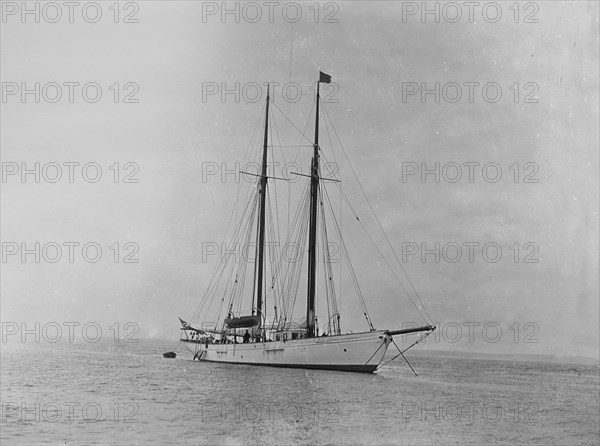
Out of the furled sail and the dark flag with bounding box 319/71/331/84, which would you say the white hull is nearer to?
the furled sail

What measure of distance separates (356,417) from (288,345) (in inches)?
1225

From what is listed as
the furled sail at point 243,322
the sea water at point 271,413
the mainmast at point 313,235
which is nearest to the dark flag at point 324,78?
the mainmast at point 313,235

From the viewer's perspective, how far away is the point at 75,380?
52.2 m

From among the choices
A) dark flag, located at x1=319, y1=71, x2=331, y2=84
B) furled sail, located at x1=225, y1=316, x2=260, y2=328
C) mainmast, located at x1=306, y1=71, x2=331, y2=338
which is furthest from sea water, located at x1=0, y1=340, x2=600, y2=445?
dark flag, located at x1=319, y1=71, x2=331, y2=84

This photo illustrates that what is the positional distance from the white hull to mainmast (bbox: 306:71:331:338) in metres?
2.76

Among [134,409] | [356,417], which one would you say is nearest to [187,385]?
[134,409]

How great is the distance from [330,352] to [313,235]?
42.7 feet

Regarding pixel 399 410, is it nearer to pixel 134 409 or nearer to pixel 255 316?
pixel 134 409

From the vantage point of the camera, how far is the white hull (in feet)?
194

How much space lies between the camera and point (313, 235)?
6819 cm

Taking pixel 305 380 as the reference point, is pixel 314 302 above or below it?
above

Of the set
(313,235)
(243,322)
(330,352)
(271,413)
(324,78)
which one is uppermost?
(324,78)

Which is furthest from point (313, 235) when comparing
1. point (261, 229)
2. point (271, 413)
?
point (271, 413)

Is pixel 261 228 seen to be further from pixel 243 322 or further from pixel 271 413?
pixel 271 413
